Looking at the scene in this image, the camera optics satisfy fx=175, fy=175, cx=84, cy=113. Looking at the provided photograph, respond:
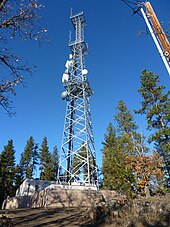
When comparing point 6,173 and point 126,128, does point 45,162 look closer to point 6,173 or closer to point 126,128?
point 6,173

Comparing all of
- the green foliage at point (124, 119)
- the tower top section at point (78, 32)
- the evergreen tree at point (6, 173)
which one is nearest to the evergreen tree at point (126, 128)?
the green foliage at point (124, 119)

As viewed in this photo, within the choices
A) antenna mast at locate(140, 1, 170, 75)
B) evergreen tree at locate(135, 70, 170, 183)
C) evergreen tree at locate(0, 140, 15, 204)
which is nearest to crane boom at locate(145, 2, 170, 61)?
antenna mast at locate(140, 1, 170, 75)

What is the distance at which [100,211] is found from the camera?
656 centimetres

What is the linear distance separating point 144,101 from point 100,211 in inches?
676

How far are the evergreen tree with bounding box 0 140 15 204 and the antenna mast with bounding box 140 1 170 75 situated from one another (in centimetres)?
3288

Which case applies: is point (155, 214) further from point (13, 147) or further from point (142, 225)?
point (13, 147)

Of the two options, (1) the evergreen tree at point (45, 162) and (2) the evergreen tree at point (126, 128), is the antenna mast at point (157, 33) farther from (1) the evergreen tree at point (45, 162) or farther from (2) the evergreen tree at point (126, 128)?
(1) the evergreen tree at point (45, 162)

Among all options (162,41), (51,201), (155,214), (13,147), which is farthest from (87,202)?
(13,147)

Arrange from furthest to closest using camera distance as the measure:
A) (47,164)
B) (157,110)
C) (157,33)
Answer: (47,164) < (157,110) < (157,33)

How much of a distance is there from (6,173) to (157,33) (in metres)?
33.6

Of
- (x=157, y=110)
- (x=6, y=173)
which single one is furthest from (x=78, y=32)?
(x=6, y=173)

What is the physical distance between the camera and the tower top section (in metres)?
22.5

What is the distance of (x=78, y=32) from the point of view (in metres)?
23.2

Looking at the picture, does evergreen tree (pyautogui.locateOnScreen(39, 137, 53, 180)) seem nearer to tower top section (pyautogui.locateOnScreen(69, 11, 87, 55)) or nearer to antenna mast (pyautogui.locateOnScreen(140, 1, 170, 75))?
tower top section (pyautogui.locateOnScreen(69, 11, 87, 55))
